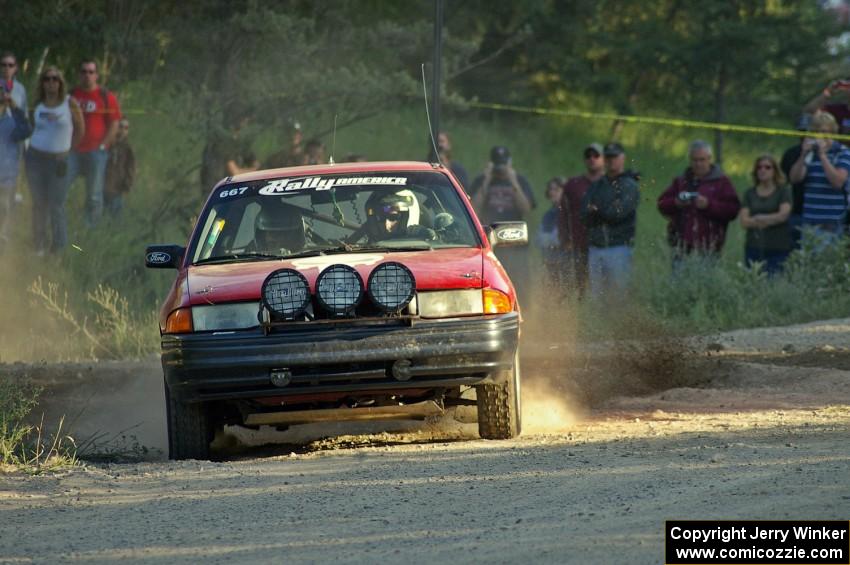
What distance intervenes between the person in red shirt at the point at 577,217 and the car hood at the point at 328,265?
672cm

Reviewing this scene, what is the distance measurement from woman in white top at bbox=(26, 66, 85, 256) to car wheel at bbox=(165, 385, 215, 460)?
8987 mm

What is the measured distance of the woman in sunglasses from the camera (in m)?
15.3

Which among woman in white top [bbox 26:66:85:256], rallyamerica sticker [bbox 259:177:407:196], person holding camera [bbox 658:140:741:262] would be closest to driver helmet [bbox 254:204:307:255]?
rallyamerica sticker [bbox 259:177:407:196]

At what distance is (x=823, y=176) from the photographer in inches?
594

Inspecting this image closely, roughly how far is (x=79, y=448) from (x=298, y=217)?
5.93 ft

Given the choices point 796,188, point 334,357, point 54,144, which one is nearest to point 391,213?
point 334,357

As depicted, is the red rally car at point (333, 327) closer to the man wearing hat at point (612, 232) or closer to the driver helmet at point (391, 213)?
the driver helmet at point (391, 213)

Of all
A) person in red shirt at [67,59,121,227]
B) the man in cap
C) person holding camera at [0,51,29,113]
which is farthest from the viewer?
person in red shirt at [67,59,121,227]

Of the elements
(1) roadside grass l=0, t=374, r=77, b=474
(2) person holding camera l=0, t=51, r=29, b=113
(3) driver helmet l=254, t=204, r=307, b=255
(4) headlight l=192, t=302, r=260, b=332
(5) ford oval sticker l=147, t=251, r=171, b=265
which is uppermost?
(2) person holding camera l=0, t=51, r=29, b=113

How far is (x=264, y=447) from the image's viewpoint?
9.12 metres

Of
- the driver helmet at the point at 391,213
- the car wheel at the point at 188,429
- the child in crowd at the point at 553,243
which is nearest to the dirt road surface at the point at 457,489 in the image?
the car wheel at the point at 188,429

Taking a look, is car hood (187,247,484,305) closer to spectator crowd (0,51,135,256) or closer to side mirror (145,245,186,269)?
side mirror (145,245,186,269)

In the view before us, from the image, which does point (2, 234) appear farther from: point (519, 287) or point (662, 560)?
point (662, 560)

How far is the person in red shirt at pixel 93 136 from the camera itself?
17312 mm
